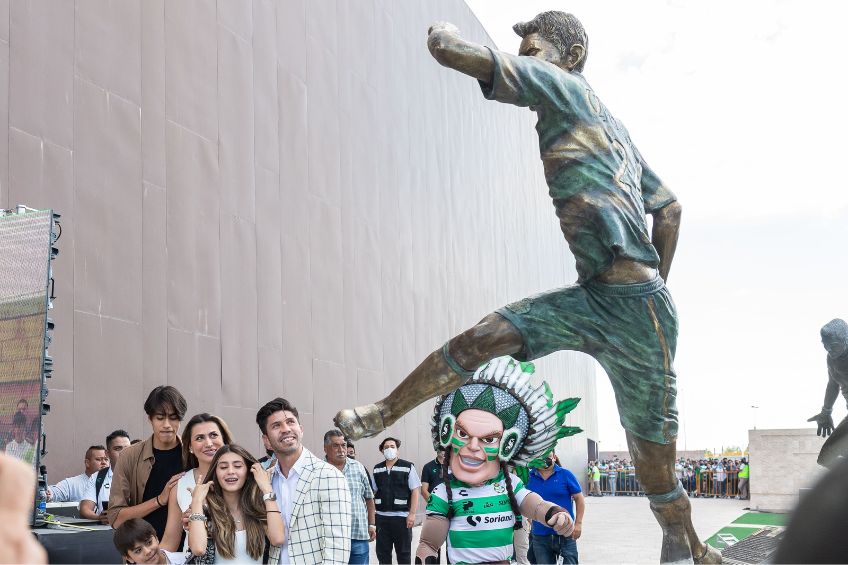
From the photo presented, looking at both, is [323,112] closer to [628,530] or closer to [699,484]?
[628,530]

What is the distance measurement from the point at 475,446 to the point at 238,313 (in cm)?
721

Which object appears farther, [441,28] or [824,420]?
[824,420]

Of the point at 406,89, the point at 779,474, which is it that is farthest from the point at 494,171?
the point at 779,474

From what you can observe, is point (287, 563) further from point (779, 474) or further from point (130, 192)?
point (779, 474)

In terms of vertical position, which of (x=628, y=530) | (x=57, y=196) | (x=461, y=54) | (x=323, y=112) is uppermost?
(x=323, y=112)

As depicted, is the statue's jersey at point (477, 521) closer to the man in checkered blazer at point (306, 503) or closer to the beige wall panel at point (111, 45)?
the man in checkered blazer at point (306, 503)

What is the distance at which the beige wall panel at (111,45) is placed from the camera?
9.26 meters

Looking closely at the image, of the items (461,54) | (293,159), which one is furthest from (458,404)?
(293,159)

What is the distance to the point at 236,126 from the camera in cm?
1180

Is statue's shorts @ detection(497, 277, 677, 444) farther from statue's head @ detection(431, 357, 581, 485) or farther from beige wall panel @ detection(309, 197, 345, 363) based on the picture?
beige wall panel @ detection(309, 197, 345, 363)

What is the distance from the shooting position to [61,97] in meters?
8.88

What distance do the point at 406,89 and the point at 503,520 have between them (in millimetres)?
14646

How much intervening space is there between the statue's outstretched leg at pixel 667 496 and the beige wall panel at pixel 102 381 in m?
5.46

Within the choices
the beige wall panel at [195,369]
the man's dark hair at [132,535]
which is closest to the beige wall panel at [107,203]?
the beige wall panel at [195,369]
